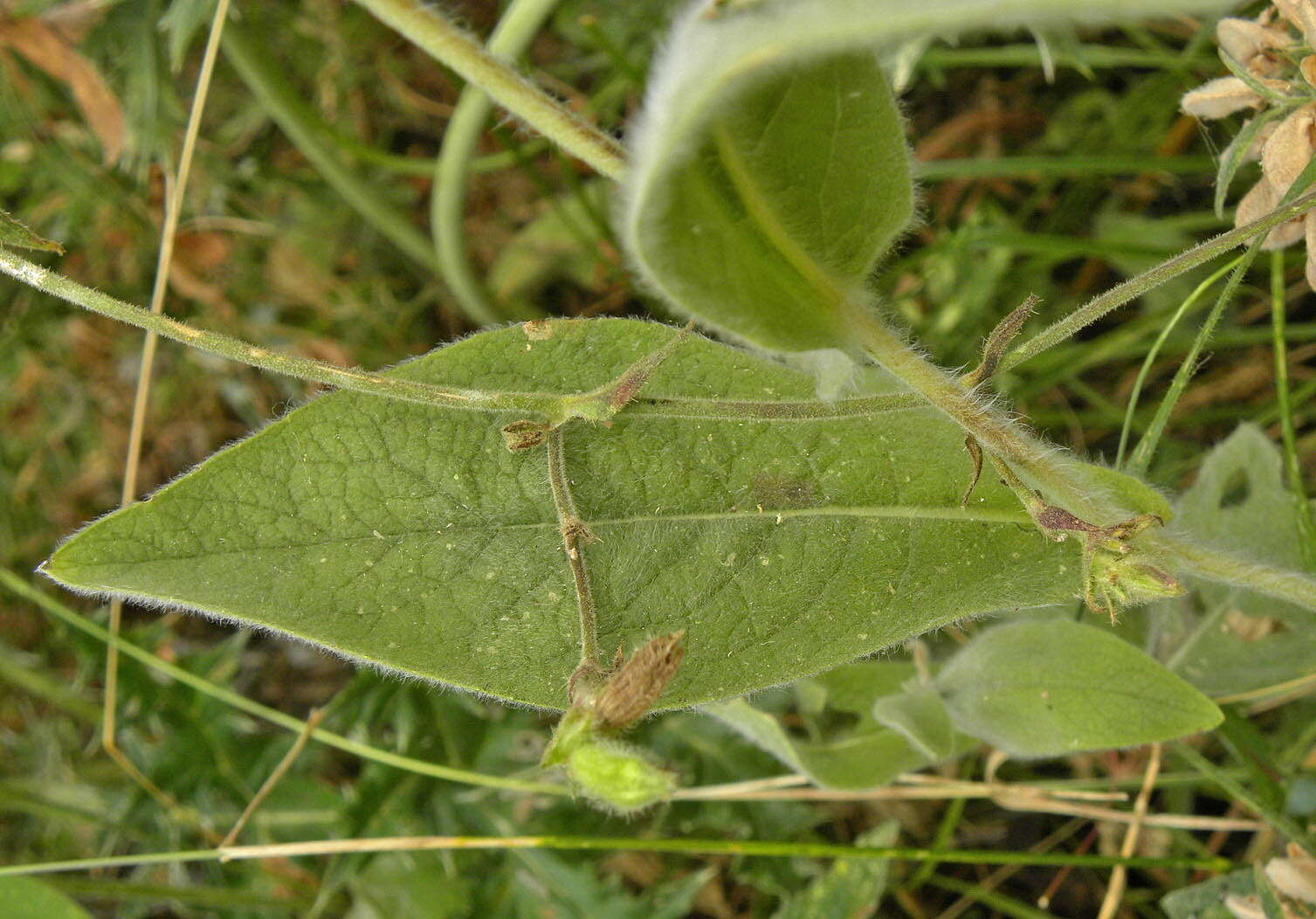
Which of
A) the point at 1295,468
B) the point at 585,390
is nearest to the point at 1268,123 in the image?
the point at 1295,468

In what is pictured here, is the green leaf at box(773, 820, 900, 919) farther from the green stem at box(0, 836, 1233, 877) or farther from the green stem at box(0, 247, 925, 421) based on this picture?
the green stem at box(0, 247, 925, 421)

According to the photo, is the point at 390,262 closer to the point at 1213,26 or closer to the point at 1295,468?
the point at 1213,26

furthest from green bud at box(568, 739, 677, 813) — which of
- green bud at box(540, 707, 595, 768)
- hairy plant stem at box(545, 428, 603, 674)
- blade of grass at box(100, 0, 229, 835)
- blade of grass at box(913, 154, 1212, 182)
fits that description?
blade of grass at box(913, 154, 1212, 182)

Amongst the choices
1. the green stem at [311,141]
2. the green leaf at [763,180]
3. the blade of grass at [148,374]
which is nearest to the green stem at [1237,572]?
the green leaf at [763,180]

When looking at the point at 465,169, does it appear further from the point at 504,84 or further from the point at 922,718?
the point at 922,718

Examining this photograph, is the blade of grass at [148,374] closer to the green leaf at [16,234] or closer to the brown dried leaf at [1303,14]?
the green leaf at [16,234]

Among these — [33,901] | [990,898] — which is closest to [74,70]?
[33,901]
